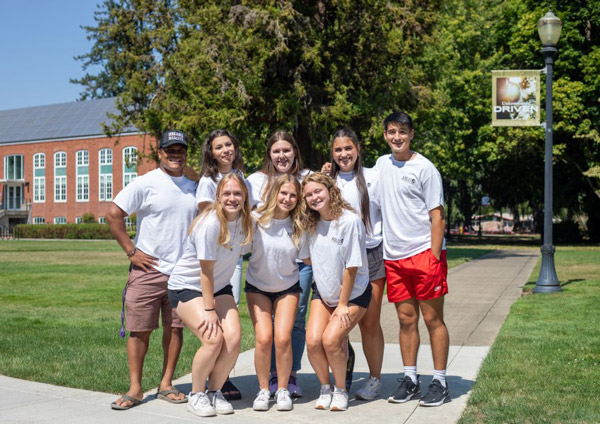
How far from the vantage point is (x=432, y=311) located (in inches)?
213

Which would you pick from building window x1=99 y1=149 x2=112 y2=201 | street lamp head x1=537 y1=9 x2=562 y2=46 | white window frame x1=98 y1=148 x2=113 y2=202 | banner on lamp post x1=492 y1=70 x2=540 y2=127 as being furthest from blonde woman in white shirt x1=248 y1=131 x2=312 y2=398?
building window x1=99 y1=149 x2=112 y2=201

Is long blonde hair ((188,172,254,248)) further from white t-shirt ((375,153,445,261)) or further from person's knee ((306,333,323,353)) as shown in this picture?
white t-shirt ((375,153,445,261))

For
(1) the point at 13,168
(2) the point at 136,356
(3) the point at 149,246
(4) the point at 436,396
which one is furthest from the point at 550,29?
(1) the point at 13,168

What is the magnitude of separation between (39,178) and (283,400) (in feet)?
226

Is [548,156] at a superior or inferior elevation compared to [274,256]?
superior

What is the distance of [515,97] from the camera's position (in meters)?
14.0

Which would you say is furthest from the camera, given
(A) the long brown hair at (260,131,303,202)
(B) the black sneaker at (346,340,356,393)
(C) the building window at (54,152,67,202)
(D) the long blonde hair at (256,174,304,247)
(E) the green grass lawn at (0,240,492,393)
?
(C) the building window at (54,152,67,202)

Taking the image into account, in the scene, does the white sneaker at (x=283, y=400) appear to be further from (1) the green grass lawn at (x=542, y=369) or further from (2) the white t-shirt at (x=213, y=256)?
(1) the green grass lawn at (x=542, y=369)

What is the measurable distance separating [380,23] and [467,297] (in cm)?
1264

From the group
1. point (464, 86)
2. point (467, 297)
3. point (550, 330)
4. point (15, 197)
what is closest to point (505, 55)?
point (464, 86)

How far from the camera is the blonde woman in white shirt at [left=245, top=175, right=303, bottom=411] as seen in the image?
5.26 meters

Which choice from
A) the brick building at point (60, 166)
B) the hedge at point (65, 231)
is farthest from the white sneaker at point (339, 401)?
the brick building at point (60, 166)

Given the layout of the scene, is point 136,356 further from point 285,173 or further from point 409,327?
point 409,327

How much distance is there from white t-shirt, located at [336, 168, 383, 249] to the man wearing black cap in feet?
3.86
